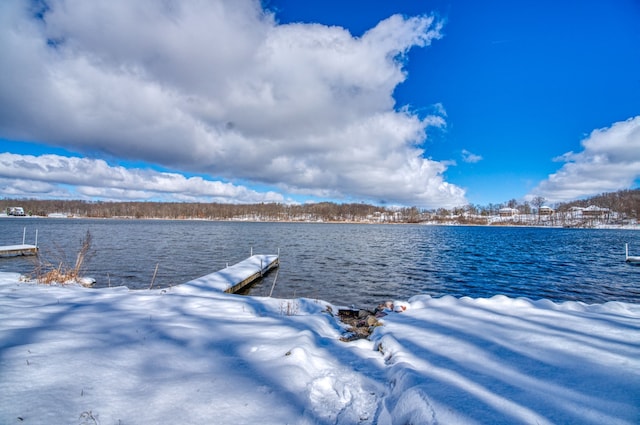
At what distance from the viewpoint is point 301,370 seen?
11.8 ft

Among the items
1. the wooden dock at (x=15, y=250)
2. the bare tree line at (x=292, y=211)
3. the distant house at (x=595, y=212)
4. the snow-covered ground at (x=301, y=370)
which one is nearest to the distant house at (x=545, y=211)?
the bare tree line at (x=292, y=211)

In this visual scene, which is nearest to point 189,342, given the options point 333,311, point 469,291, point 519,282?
point 333,311

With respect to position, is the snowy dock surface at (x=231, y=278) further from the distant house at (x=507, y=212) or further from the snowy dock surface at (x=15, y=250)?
the distant house at (x=507, y=212)

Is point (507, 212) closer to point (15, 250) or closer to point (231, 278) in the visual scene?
point (231, 278)

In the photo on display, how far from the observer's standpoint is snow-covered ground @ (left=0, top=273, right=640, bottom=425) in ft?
8.69

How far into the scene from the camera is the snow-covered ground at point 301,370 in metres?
2.65

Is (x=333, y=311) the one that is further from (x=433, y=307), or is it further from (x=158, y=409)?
(x=158, y=409)

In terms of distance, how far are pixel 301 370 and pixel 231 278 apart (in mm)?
12253

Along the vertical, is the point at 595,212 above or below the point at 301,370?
above

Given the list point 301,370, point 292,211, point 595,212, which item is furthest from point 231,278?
point 595,212

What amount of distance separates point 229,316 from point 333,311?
4.11 meters

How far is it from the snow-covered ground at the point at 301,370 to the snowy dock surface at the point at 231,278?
6.29 metres

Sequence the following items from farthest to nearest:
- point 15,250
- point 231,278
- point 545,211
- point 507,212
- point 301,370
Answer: point 507,212 → point 545,211 → point 15,250 → point 231,278 → point 301,370

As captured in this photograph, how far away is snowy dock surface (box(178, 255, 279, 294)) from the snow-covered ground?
6.29m
